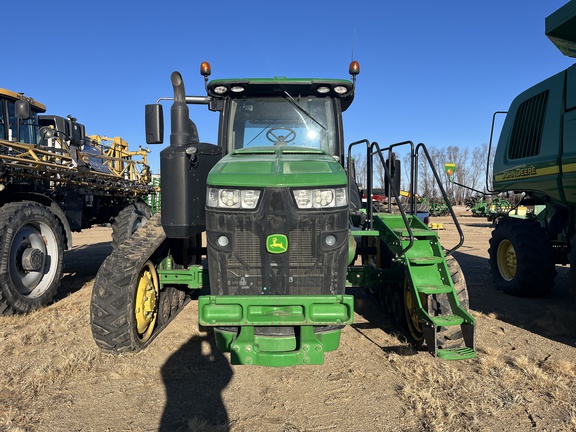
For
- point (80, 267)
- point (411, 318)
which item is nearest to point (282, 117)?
point (411, 318)

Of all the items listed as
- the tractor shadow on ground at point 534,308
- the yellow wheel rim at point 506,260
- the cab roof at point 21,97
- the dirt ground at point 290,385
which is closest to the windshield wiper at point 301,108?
the dirt ground at point 290,385

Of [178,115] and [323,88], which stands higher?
[323,88]

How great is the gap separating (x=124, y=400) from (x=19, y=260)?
9.73ft

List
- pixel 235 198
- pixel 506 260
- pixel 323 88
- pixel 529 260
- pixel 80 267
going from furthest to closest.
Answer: pixel 80 267, pixel 506 260, pixel 529 260, pixel 323 88, pixel 235 198

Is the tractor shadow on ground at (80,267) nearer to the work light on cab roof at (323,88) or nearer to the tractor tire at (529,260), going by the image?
the work light on cab roof at (323,88)

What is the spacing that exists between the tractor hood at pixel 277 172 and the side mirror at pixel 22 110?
Result: 4731mm

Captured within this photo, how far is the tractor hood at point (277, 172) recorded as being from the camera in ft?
9.87

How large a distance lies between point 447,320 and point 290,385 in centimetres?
131

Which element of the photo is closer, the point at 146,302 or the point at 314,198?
the point at 314,198

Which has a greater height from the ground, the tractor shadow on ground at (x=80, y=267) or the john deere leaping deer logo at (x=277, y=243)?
the john deere leaping deer logo at (x=277, y=243)

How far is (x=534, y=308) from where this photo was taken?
5.28m

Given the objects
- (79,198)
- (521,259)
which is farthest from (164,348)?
(521,259)

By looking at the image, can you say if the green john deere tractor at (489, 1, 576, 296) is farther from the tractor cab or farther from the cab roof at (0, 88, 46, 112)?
the cab roof at (0, 88, 46, 112)

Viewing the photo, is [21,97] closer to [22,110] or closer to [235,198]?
[22,110]
